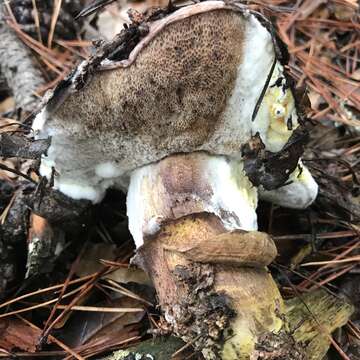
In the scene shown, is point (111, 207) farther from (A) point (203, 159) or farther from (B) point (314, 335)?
(B) point (314, 335)

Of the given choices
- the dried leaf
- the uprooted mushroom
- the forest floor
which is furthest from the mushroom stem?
the dried leaf

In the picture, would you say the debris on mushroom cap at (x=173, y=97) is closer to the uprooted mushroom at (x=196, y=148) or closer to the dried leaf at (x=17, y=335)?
the uprooted mushroom at (x=196, y=148)

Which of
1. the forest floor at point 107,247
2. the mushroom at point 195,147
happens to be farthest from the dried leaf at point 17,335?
the mushroom at point 195,147

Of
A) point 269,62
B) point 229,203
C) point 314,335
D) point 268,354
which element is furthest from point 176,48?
point 314,335

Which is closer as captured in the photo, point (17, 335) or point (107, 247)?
point (17, 335)

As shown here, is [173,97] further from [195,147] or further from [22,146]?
[22,146]

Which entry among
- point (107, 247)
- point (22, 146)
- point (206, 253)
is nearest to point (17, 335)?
point (107, 247)

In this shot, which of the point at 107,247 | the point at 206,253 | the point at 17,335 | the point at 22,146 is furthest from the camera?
the point at 107,247
